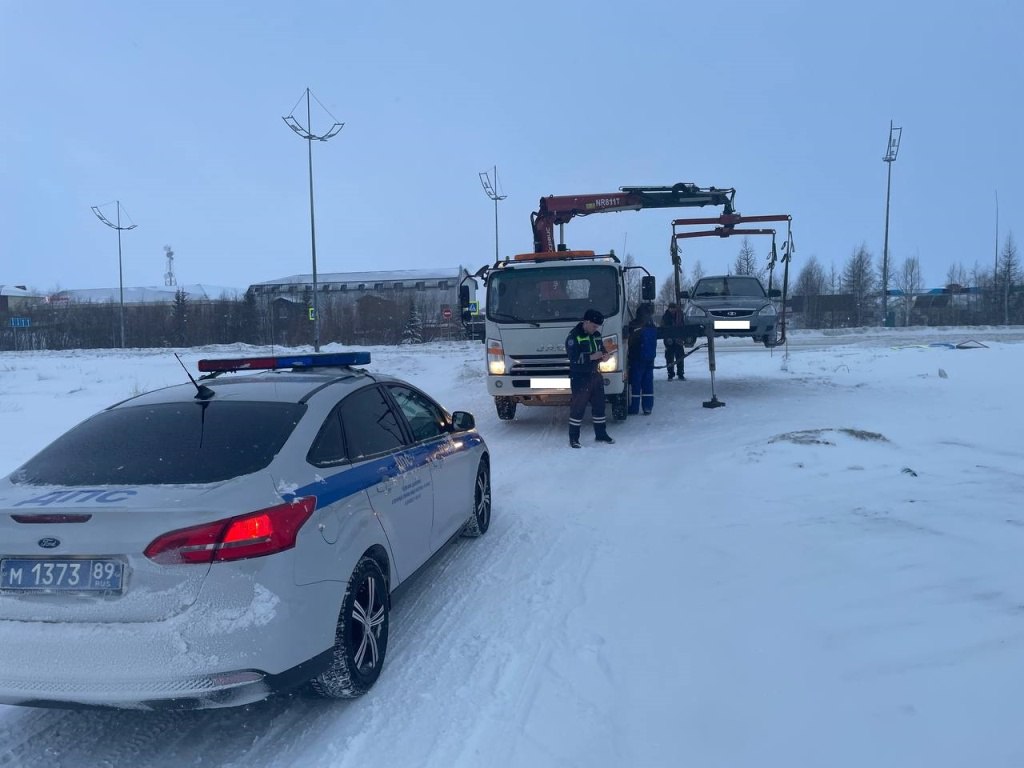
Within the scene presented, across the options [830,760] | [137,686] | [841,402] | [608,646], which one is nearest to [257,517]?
[137,686]

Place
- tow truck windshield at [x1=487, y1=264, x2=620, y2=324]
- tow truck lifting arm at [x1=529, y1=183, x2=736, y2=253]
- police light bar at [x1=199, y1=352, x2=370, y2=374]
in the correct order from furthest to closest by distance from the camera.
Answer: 1. tow truck lifting arm at [x1=529, y1=183, x2=736, y2=253]
2. tow truck windshield at [x1=487, y1=264, x2=620, y2=324]
3. police light bar at [x1=199, y1=352, x2=370, y2=374]

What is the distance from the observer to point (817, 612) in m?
4.44

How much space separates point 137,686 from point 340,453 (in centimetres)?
146

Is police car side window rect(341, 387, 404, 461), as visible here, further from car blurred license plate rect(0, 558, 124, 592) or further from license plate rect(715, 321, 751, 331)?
license plate rect(715, 321, 751, 331)

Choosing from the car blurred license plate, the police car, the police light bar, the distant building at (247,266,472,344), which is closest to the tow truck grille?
the police light bar

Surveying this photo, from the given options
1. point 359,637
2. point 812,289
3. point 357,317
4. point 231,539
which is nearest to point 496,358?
point 359,637

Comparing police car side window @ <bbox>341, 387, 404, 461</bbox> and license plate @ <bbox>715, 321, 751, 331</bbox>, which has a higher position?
license plate @ <bbox>715, 321, 751, 331</bbox>

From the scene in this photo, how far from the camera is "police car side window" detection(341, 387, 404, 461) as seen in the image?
4.25m

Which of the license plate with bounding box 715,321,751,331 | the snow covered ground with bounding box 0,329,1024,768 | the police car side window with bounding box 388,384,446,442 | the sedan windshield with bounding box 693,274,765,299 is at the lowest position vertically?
the snow covered ground with bounding box 0,329,1024,768

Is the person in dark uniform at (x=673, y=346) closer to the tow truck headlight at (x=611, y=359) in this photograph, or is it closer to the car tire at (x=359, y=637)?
the tow truck headlight at (x=611, y=359)

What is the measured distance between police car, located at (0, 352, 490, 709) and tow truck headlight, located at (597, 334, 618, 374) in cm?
719

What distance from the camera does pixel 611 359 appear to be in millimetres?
11266

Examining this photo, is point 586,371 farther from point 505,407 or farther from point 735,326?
point 735,326

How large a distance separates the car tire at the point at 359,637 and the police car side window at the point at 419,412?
1366 millimetres
